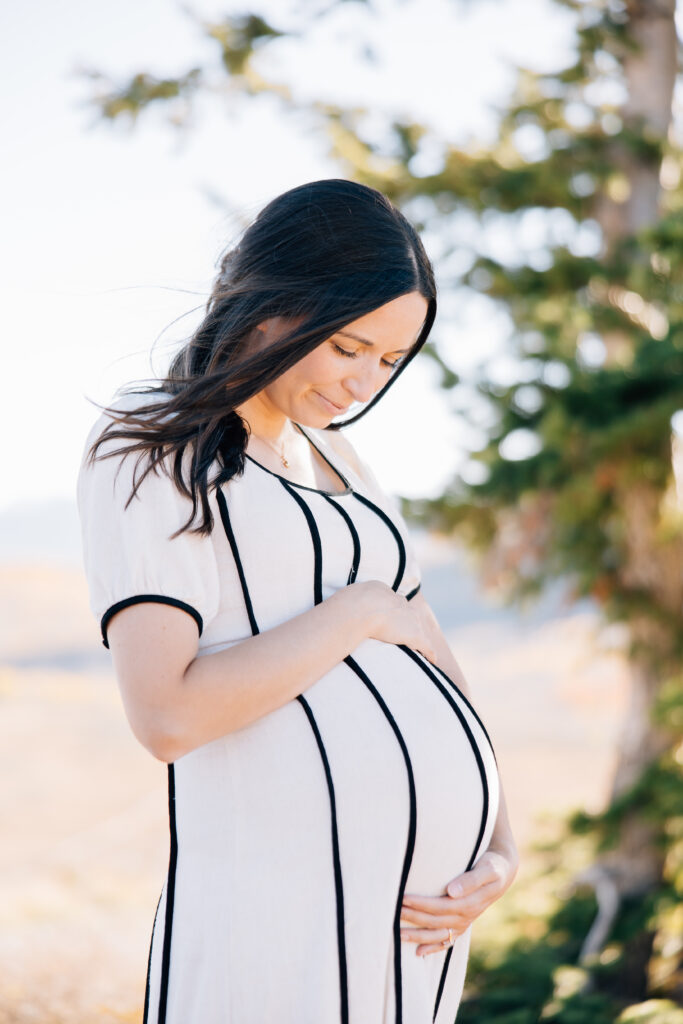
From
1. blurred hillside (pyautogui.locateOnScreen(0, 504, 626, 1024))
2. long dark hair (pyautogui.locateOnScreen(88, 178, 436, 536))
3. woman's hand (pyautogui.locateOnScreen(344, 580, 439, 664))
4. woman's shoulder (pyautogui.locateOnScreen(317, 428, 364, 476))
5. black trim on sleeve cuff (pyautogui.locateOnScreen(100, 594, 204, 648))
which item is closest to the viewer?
black trim on sleeve cuff (pyautogui.locateOnScreen(100, 594, 204, 648))

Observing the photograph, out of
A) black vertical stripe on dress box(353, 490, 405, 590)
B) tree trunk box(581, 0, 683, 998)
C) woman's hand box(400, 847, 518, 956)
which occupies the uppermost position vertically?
tree trunk box(581, 0, 683, 998)

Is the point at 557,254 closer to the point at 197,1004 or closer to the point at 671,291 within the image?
the point at 671,291

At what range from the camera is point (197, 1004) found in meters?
1.14

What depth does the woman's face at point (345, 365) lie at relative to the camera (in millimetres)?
1306

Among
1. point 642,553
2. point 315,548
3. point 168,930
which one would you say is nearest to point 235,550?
point 315,548

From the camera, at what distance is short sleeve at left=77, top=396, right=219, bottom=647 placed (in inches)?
41.6

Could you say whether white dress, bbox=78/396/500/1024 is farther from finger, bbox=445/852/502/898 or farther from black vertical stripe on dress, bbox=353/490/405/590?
black vertical stripe on dress, bbox=353/490/405/590

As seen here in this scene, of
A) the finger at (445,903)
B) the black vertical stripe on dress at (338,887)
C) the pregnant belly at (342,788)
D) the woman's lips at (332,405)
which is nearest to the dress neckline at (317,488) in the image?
the woman's lips at (332,405)

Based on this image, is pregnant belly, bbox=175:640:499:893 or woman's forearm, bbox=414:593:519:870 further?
woman's forearm, bbox=414:593:519:870

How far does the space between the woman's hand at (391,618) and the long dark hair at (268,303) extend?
249 millimetres

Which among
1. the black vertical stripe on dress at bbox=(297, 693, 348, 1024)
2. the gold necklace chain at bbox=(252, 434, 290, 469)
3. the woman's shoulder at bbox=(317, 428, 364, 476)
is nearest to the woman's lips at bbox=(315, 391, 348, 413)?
the gold necklace chain at bbox=(252, 434, 290, 469)

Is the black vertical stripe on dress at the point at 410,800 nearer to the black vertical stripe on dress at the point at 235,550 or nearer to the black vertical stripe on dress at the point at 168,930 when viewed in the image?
the black vertical stripe on dress at the point at 235,550

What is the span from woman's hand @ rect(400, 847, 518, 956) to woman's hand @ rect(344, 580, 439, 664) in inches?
12.4

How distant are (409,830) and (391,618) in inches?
11.1
